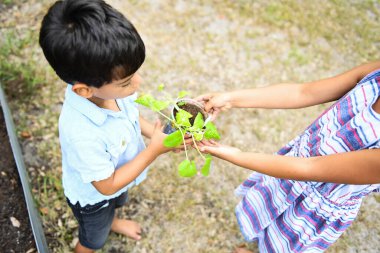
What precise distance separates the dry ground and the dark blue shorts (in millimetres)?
440

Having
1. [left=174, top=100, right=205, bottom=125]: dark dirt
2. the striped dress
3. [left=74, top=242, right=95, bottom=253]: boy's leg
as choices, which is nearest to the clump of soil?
[left=174, top=100, right=205, bottom=125]: dark dirt

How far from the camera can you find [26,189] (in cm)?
219

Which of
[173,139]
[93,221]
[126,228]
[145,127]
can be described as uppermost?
[173,139]

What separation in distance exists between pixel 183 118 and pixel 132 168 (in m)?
0.34

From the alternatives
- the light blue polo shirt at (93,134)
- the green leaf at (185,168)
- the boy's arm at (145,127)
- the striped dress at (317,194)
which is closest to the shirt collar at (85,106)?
the light blue polo shirt at (93,134)

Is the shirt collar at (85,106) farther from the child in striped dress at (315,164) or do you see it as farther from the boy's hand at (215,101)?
the boy's hand at (215,101)

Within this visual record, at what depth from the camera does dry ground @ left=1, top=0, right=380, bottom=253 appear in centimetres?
244

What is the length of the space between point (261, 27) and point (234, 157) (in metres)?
2.62

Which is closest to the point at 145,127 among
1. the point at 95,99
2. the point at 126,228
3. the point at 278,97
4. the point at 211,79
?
the point at 95,99

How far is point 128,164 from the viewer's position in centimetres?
153

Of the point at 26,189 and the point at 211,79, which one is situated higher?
the point at 211,79

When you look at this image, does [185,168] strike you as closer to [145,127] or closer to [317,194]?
[145,127]

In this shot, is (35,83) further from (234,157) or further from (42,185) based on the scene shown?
(234,157)

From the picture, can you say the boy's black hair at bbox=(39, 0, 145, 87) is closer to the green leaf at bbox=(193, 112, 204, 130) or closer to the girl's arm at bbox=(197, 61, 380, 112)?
the green leaf at bbox=(193, 112, 204, 130)
